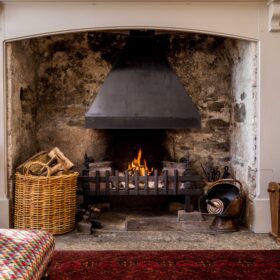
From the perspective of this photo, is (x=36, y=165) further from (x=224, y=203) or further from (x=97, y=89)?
(x=224, y=203)

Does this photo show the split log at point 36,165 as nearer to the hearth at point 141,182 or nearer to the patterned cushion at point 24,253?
the hearth at point 141,182

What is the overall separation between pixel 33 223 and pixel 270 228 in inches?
91.4

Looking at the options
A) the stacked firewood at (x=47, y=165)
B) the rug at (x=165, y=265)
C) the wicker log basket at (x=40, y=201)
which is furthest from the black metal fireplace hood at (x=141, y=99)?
the rug at (x=165, y=265)

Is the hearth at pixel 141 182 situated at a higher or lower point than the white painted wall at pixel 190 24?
lower

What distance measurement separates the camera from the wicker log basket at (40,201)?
158 inches

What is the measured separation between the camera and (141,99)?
14.3ft

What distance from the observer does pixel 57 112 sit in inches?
199

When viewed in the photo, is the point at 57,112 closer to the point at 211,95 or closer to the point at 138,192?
the point at 138,192

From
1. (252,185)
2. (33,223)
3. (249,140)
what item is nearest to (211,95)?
(249,140)

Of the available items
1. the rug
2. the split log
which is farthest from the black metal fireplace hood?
the rug

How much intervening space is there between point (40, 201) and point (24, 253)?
6.31 ft

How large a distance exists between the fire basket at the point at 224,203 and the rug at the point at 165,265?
0.68 meters

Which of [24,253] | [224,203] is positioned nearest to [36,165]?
[224,203]

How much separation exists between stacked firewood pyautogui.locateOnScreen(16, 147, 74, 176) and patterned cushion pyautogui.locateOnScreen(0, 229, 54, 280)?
1.67 m
